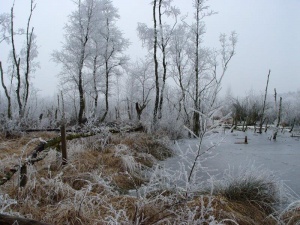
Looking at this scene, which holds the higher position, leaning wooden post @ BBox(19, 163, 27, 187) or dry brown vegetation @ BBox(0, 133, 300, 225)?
leaning wooden post @ BBox(19, 163, 27, 187)

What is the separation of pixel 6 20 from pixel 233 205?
1549 centimetres

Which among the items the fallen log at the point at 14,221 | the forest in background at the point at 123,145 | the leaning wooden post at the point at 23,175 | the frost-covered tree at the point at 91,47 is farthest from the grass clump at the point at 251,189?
the frost-covered tree at the point at 91,47

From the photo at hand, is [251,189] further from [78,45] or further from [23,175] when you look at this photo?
[78,45]

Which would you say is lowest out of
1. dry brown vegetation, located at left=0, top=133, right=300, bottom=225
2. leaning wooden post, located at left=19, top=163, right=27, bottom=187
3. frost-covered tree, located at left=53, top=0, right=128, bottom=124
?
dry brown vegetation, located at left=0, top=133, right=300, bottom=225

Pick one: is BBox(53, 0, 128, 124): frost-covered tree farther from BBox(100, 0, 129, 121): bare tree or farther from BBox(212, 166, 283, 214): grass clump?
BBox(212, 166, 283, 214): grass clump

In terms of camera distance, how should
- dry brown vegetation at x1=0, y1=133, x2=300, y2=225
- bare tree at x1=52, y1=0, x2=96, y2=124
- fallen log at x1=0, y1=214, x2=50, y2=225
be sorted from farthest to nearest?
bare tree at x1=52, y1=0, x2=96, y2=124 → dry brown vegetation at x1=0, y1=133, x2=300, y2=225 → fallen log at x1=0, y1=214, x2=50, y2=225

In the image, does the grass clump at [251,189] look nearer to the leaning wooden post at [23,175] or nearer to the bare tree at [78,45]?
the leaning wooden post at [23,175]

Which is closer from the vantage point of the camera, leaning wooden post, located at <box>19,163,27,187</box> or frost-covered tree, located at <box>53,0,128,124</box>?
leaning wooden post, located at <box>19,163,27,187</box>

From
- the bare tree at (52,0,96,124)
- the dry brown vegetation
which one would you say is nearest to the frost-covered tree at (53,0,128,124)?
the bare tree at (52,0,96,124)

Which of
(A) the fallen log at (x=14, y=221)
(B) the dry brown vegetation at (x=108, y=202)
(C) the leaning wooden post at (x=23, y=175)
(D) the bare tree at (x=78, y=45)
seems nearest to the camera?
(A) the fallen log at (x=14, y=221)

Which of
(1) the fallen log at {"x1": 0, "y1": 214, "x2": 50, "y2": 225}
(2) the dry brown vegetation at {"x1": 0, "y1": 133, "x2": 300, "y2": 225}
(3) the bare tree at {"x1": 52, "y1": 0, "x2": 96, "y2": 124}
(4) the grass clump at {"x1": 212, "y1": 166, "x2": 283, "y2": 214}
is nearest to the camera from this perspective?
(1) the fallen log at {"x1": 0, "y1": 214, "x2": 50, "y2": 225}

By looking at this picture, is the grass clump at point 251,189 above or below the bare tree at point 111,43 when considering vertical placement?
below

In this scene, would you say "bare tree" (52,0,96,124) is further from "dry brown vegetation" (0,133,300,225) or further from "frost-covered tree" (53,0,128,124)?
"dry brown vegetation" (0,133,300,225)

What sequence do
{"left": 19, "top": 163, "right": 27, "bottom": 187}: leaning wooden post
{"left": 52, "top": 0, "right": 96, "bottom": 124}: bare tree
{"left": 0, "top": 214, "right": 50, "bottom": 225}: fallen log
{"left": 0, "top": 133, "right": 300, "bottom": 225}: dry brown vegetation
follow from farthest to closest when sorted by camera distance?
{"left": 52, "top": 0, "right": 96, "bottom": 124}: bare tree < {"left": 19, "top": 163, "right": 27, "bottom": 187}: leaning wooden post < {"left": 0, "top": 133, "right": 300, "bottom": 225}: dry brown vegetation < {"left": 0, "top": 214, "right": 50, "bottom": 225}: fallen log
